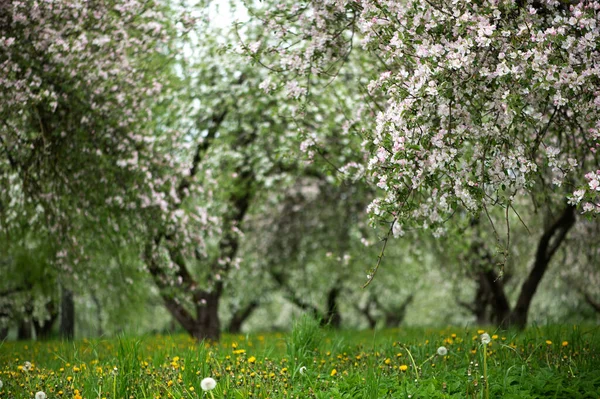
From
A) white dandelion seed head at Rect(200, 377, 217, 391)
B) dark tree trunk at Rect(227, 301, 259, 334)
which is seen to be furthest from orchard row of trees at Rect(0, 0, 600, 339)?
dark tree trunk at Rect(227, 301, 259, 334)

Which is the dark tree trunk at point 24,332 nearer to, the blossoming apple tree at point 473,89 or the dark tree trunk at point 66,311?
the dark tree trunk at point 66,311

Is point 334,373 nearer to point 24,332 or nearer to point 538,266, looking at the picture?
point 538,266

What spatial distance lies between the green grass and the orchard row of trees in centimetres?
96

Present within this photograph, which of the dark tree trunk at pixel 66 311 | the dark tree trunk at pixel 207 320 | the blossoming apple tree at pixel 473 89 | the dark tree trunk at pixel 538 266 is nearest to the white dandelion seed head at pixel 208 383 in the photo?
the blossoming apple tree at pixel 473 89

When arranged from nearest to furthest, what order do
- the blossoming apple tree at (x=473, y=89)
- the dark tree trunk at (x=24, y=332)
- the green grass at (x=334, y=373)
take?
the blossoming apple tree at (x=473, y=89) < the green grass at (x=334, y=373) < the dark tree trunk at (x=24, y=332)

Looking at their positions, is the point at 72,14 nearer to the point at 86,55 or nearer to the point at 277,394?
the point at 86,55

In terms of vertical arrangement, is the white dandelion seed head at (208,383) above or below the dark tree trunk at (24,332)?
Result: above

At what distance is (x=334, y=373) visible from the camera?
5.37 meters

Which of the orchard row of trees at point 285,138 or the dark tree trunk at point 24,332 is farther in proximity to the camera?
the dark tree trunk at point 24,332

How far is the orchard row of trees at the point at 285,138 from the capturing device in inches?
193

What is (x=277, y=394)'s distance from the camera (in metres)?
4.90

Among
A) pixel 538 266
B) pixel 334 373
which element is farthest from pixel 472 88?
pixel 538 266

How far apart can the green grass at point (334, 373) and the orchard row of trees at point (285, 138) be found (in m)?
0.96

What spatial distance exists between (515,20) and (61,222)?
266 inches
